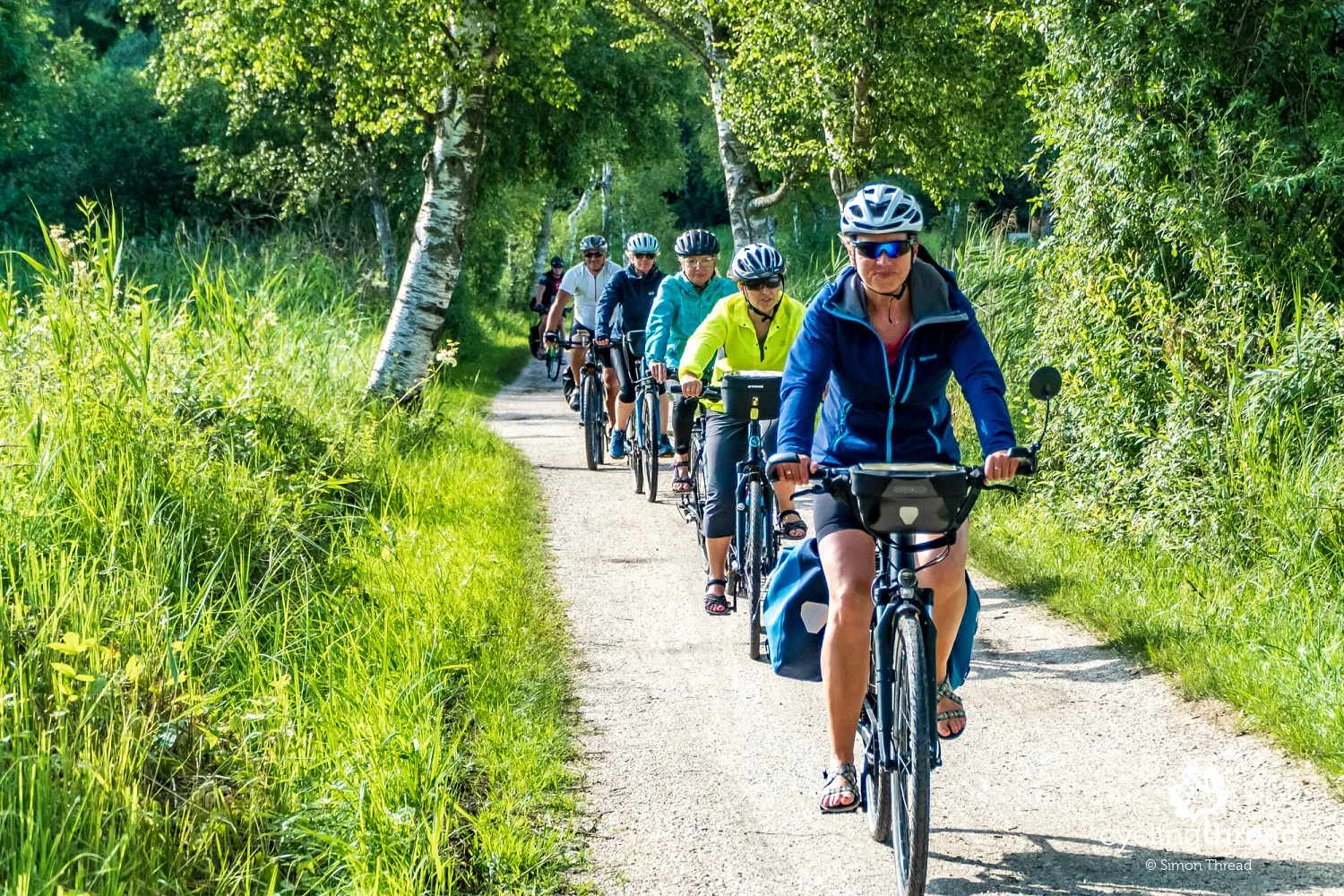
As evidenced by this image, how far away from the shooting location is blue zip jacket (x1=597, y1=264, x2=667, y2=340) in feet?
37.1

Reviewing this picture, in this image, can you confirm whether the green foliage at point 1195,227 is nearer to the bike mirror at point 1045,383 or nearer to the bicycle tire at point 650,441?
the bike mirror at point 1045,383

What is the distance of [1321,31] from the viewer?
7.00m

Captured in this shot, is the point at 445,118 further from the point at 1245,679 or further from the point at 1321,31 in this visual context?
the point at 1245,679

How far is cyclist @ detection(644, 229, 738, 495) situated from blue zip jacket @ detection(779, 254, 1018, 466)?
4.58 metres

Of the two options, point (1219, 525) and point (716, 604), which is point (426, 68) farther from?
point (1219, 525)

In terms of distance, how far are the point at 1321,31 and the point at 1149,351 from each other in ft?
6.42

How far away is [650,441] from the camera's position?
35.0ft

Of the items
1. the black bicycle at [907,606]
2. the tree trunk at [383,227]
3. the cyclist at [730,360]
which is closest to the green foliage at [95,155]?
the tree trunk at [383,227]

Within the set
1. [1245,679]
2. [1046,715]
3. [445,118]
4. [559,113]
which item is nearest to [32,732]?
[1046,715]

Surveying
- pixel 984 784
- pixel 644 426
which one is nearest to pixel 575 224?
pixel 644 426

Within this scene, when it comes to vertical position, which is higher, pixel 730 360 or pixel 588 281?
pixel 588 281

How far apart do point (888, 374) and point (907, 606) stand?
2.62ft

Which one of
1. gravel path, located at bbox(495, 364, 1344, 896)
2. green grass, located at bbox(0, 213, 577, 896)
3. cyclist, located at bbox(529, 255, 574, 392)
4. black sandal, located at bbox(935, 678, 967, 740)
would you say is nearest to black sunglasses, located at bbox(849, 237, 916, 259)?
black sandal, located at bbox(935, 678, 967, 740)

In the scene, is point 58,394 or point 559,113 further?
point 559,113
